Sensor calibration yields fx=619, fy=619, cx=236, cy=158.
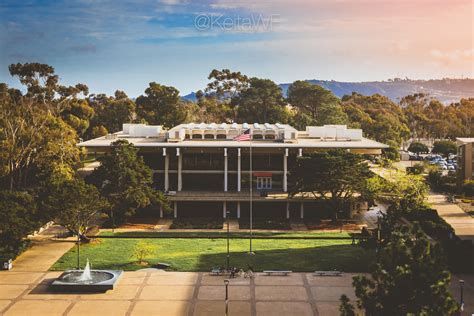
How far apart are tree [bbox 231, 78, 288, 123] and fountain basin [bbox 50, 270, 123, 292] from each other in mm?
77293

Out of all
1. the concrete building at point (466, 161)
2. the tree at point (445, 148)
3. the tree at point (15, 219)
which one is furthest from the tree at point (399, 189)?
the tree at point (445, 148)

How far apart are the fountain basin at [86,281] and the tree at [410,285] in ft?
57.0

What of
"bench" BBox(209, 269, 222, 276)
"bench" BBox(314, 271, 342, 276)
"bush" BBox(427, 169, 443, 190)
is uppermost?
"bush" BBox(427, 169, 443, 190)

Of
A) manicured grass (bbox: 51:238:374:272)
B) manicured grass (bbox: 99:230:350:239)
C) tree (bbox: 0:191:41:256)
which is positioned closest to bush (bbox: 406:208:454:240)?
manicured grass (bbox: 51:238:374:272)

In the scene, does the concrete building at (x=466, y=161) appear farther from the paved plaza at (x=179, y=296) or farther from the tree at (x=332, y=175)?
the paved plaza at (x=179, y=296)

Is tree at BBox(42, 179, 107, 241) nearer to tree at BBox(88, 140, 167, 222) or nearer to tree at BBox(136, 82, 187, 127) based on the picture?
tree at BBox(88, 140, 167, 222)

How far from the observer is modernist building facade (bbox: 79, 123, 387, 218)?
61.7m

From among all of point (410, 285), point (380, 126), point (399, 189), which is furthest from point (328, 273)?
point (380, 126)

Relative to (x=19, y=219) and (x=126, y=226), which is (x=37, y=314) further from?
(x=126, y=226)

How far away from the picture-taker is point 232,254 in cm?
4566

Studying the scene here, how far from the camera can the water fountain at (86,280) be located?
3606 cm

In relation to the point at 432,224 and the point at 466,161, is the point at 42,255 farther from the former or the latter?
the point at 466,161

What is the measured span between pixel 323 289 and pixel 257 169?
28936mm

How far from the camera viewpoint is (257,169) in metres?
65.0
